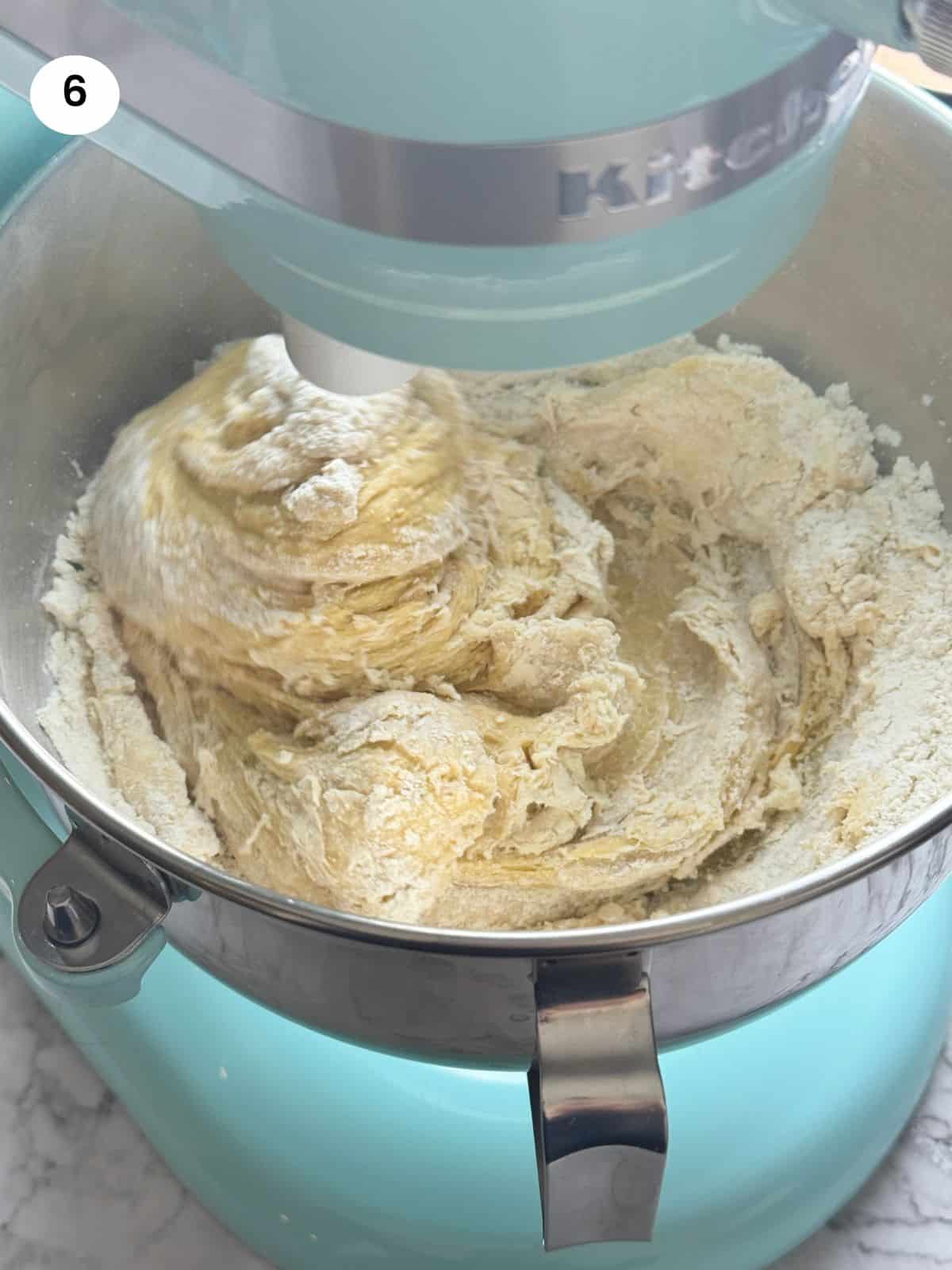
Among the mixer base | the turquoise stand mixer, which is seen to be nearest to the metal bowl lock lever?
the turquoise stand mixer

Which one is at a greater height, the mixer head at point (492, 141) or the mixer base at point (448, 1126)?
the mixer head at point (492, 141)

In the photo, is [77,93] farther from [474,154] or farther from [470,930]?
[470,930]

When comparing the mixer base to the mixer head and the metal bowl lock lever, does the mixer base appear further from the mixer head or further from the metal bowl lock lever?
the mixer head

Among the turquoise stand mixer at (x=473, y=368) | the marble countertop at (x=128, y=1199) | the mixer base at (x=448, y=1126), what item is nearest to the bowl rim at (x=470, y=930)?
the turquoise stand mixer at (x=473, y=368)

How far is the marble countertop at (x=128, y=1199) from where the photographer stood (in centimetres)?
86

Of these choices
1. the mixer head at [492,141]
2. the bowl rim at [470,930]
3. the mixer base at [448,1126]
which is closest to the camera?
the mixer head at [492,141]

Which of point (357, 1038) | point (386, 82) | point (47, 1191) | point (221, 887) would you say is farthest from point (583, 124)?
point (47, 1191)

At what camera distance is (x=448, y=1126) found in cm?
76

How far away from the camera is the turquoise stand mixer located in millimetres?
373

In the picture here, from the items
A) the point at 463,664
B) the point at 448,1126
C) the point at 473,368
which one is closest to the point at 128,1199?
the point at 448,1126

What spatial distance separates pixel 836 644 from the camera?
866 millimetres

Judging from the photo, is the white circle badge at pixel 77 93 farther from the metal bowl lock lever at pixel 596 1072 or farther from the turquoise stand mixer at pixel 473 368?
the metal bowl lock lever at pixel 596 1072

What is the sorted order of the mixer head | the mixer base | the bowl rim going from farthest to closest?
the mixer base, the bowl rim, the mixer head

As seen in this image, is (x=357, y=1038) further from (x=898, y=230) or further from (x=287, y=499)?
(x=898, y=230)
